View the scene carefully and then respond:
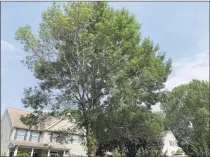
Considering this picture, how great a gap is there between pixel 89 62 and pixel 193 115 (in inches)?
664

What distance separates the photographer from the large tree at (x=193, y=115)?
18.4 m

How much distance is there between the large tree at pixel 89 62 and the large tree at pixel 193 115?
509cm

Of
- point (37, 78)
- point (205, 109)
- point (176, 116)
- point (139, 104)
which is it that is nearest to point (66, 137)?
point (37, 78)

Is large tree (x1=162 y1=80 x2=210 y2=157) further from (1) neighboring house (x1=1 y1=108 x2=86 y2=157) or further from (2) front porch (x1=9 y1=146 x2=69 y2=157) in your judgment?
(2) front porch (x1=9 y1=146 x2=69 y2=157)

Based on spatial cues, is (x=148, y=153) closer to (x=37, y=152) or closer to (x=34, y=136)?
(x=37, y=152)

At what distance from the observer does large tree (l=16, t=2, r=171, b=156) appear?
47.5ft

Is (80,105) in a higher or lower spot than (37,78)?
lower

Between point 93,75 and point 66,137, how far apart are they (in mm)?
6689

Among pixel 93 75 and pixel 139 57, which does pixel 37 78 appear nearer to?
pixel 93 75

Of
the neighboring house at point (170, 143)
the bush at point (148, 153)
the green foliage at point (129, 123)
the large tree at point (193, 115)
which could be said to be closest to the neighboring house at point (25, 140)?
the bush at point (148, 153)

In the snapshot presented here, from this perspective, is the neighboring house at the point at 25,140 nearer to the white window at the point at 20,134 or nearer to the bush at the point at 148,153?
the white window at the point at 20,134

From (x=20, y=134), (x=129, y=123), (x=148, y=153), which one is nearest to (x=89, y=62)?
(x=129, y=123)

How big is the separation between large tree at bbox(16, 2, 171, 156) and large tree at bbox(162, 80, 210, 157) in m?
5.09

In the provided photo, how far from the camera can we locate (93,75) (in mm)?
15422
